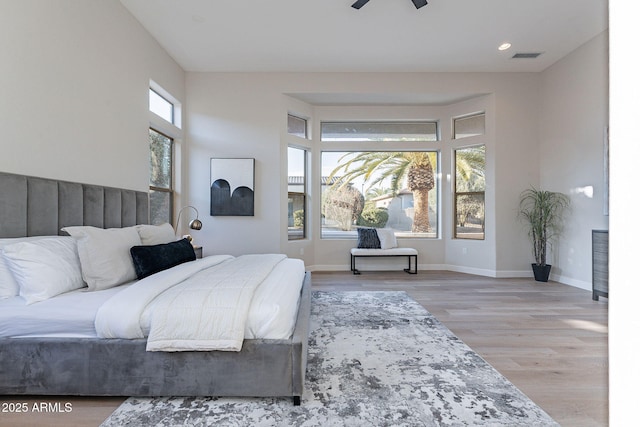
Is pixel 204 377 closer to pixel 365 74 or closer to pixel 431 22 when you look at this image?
pixel 431 22

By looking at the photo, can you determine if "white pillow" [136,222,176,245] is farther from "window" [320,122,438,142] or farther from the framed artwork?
"window" [320,122,438,142]

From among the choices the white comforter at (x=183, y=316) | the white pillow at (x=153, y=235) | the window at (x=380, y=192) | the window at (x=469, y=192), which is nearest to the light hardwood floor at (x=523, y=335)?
the white comforter at (x=183, y=316)

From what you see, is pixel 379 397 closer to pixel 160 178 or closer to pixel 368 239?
pixel 368 239

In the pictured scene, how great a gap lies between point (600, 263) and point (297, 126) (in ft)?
15.7

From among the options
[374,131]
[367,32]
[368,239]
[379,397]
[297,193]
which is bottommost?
[379,397]

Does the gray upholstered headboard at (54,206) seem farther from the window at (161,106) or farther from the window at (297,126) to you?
the window at (297,126)

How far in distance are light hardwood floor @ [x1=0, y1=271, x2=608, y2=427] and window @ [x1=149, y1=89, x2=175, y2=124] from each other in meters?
3.39

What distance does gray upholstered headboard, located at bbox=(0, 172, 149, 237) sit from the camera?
2.22 meters

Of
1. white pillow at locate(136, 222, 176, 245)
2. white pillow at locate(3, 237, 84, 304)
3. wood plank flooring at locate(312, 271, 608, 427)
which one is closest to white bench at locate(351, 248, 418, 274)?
wood plank flooring at locate(312, 271, 608, 427)

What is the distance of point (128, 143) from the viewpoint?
3797 mm

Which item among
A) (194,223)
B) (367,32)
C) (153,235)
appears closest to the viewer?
(153,235)

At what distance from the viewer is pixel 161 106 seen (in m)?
4.86

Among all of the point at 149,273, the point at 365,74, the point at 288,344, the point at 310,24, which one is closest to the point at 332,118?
the point at 365,74

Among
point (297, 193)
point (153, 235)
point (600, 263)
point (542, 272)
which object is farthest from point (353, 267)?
point (153, 235)
